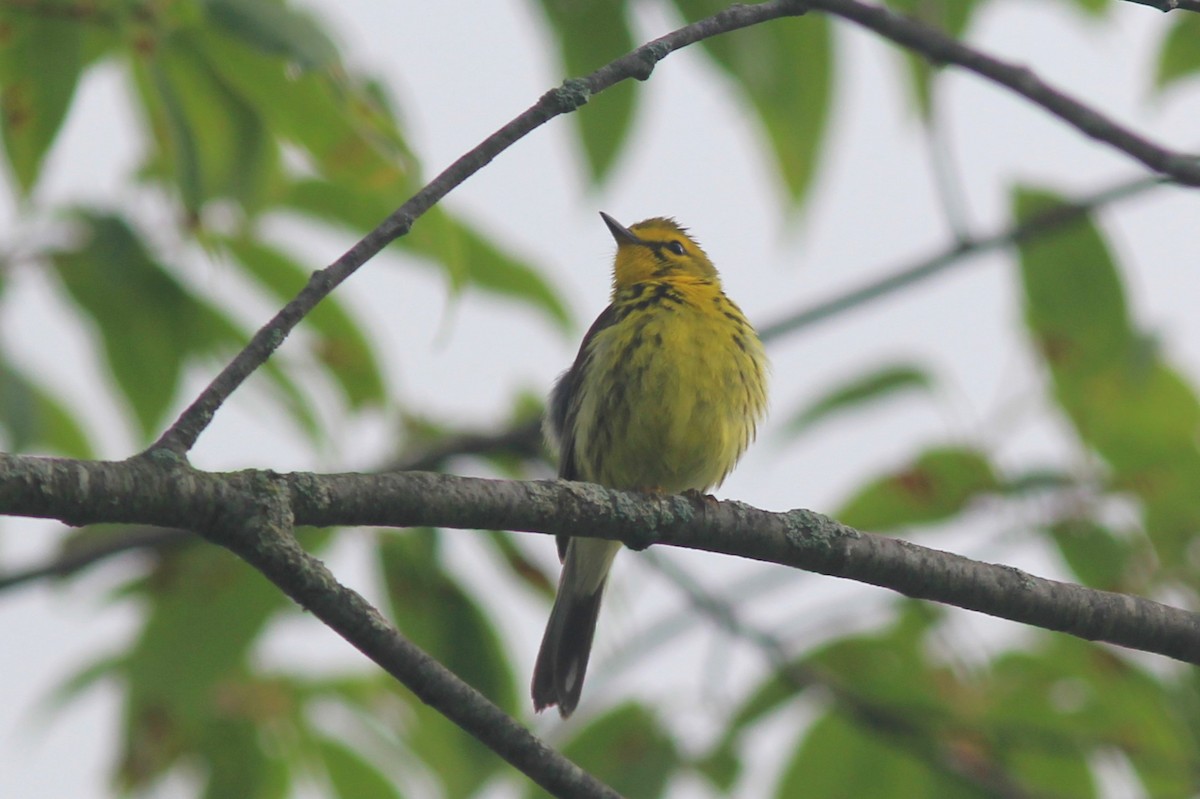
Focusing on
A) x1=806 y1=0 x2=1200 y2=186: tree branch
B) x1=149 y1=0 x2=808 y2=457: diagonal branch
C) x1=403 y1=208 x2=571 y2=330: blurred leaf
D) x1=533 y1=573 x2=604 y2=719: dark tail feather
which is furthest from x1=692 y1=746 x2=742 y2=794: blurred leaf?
x1=149 y1=0 x2=808 y2=457: diagonal branch

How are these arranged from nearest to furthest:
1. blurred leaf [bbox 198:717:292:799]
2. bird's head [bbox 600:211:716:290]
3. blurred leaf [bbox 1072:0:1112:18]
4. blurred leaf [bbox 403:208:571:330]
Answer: blurred leaf [bbox 198:717:292:799] → blurred leaf [bbox 403:208:571:330] → blurred leaf [bbox 1072:0:1112:18] → bird's head [bbox 600:211:716:290]

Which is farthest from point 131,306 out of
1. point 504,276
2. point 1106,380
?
point 1106,380

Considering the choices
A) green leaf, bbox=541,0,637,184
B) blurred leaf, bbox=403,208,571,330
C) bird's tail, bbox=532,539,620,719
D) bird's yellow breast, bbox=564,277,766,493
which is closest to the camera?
green leaf, bbox=541,0,637,184

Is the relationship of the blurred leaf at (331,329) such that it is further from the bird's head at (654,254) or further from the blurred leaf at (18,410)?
the bird's head at (654,254)

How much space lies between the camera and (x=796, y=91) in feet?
15.4

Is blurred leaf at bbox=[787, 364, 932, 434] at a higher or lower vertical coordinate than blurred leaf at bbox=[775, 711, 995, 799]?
higher

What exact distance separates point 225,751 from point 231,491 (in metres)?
2.62

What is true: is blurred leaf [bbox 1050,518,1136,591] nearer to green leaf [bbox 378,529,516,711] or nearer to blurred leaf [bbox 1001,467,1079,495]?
blurred leaf [bbox 1001,467,1079,495]

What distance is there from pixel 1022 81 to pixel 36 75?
2550mm

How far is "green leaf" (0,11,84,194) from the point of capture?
360cm

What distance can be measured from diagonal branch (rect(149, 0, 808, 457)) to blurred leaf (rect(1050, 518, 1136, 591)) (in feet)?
7.29

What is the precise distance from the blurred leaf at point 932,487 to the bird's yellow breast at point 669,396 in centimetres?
104

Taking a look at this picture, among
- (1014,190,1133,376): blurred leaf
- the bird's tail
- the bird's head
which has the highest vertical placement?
the bird's head

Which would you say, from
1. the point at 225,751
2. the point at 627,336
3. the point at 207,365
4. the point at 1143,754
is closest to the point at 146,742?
the point at 225,751
